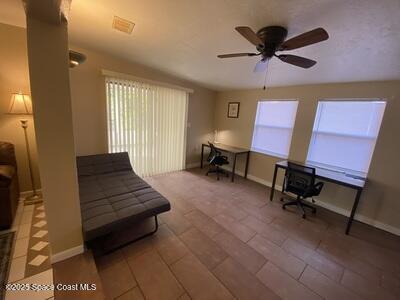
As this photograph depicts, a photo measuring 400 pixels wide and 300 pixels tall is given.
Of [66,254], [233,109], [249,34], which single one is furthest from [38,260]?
[233,109]

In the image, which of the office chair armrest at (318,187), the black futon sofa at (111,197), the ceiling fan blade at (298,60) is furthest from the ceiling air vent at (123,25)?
the office chair armrest at (318,187)

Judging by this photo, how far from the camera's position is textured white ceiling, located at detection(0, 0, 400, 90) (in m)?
1.42

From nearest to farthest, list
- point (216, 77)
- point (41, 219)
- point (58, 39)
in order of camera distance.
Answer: point (58, 39)
point (41, 219)
point (216, 77)

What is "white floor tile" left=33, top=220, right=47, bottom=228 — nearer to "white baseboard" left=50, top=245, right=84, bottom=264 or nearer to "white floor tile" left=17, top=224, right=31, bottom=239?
"white floor tile" left=17, top=224, right=31, bottom=239

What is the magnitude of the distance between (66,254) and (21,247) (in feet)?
1.91

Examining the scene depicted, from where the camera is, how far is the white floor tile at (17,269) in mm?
1434

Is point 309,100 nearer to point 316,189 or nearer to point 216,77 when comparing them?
point 316,189

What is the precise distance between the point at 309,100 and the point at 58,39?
143 inches

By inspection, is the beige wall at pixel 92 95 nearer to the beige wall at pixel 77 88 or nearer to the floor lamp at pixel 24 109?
the beige wall at pixel 77 88

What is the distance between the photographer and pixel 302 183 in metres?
2.74

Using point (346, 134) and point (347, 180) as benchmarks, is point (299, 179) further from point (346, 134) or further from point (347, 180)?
point (346, 134)

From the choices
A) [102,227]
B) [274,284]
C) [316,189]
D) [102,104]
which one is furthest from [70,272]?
[316,189]

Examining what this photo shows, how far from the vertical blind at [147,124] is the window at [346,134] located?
9.46ft

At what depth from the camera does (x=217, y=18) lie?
5.57ft
